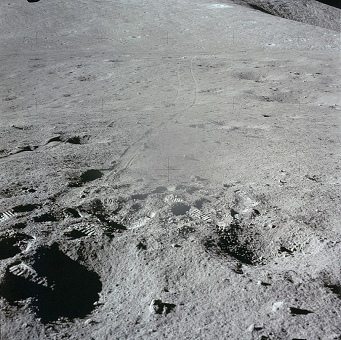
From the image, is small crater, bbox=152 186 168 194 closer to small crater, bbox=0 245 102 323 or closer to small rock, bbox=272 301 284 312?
small crater, bbox=0 245 102 323

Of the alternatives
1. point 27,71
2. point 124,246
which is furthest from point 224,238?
point 27,71

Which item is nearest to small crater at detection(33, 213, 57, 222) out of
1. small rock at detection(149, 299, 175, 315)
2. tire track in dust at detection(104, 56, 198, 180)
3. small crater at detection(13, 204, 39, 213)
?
small crater at detection(13, 204, 39, 213)

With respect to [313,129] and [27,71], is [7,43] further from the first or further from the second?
[313,129]

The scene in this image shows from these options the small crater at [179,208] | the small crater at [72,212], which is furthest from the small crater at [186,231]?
the small crater at [72,212]

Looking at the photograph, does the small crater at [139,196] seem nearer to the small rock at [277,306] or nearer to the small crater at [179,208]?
the small crater at [179,208]

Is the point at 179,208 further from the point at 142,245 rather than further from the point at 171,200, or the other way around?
the point at 142,245

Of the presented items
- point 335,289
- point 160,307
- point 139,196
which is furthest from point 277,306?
point 139,196

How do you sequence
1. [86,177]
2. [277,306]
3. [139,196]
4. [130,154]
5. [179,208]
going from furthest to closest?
[130,154] → [86,177] → [139,196] → [179,208] → [277,306]
